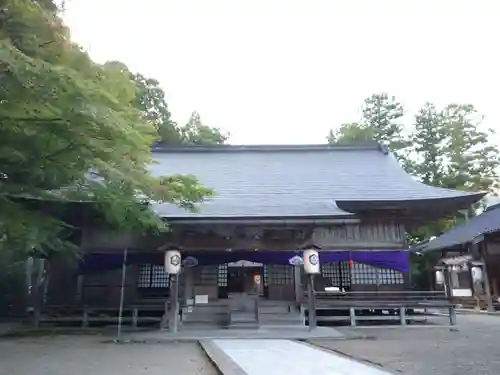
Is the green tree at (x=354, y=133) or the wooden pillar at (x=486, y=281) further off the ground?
the green tree at (x=354, y=133)

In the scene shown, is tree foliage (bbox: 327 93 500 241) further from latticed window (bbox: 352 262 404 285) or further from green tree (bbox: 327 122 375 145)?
latticed window (bbox: 352 262 404 285)

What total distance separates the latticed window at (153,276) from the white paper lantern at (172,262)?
3161mm

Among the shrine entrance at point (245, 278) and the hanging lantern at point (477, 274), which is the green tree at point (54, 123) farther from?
the hanging lantern at point (477, 274)

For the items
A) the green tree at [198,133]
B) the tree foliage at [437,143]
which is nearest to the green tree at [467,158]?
the tree foliage at [437,143]

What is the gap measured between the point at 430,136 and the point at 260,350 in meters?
29.1

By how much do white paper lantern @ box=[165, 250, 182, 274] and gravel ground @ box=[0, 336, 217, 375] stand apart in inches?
90.4

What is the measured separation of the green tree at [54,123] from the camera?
5.12m

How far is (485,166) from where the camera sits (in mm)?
30609

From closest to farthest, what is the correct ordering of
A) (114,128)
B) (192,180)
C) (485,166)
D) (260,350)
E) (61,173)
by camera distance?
(114,128) < (61,173) < (260,350) < (192,180) < (485,166)

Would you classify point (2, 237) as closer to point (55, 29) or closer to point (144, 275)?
point (55, 29)

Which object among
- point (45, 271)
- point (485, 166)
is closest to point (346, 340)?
point (45, 271)

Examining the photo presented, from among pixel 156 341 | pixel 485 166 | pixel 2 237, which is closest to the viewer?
pixel 2 237

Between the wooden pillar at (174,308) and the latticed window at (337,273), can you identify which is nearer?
the wooden pillar at (174,308)

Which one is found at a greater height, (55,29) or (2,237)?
(55,29)
